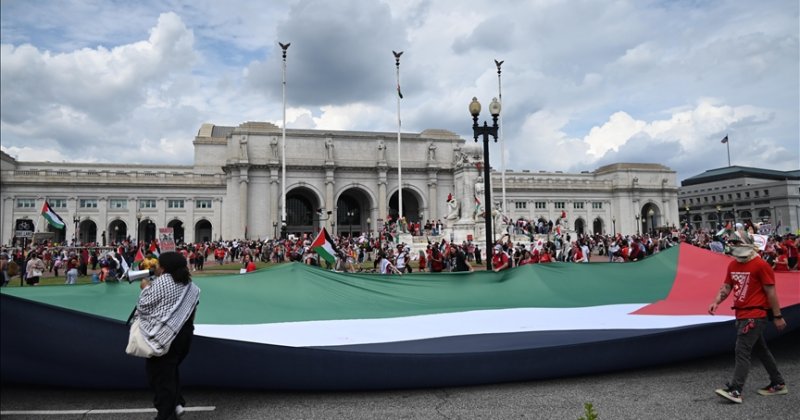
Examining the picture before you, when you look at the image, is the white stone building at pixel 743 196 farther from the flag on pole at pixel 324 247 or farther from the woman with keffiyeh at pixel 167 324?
the woman with keffiyeh at pixel 167 324

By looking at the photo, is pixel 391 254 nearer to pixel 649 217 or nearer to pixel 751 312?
pixel 751 312

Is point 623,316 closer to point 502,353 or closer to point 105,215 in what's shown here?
Result: point 502,353

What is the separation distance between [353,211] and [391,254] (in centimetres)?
4578

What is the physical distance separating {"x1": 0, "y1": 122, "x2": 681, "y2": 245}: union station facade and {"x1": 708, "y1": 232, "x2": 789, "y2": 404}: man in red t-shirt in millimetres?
53002

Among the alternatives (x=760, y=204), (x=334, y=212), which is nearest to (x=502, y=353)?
(x=334, y=212)

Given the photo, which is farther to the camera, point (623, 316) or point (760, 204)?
point (760, 204)

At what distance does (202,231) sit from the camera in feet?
237

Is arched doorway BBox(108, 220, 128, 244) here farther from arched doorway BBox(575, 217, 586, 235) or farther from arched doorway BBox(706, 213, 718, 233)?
arched doorway BBox(706, 213, 718, 233)

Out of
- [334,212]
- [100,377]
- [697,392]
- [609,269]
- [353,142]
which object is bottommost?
[697,392]

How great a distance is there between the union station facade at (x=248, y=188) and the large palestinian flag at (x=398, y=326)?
49.8 meters

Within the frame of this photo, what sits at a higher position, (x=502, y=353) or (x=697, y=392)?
(x=502, y=353)

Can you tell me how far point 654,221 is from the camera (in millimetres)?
92938

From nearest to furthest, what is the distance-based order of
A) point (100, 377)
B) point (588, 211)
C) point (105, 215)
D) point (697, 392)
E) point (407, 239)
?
point (100, 377) → point (697, 392) → point (407, 239) → point (105, 215) → point (588, 211)

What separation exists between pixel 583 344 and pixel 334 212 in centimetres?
6359
